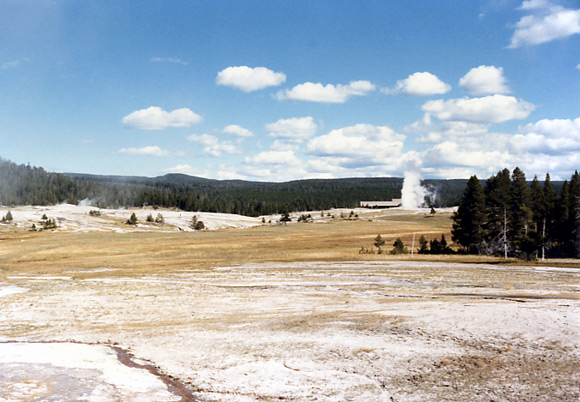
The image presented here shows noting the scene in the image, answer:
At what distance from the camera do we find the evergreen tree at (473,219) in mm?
66375

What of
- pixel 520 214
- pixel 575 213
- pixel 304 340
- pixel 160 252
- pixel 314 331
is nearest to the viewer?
pixel 304 340

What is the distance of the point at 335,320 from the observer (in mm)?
20484

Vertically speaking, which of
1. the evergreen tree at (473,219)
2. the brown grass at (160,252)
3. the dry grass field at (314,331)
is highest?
the evergreen tree at (473,219)

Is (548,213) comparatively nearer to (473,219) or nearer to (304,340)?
(473,219)

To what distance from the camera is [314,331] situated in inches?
730

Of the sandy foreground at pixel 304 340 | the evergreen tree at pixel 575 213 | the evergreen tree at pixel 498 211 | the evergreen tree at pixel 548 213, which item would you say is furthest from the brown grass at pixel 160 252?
the sandy foreground at pixel 304 340

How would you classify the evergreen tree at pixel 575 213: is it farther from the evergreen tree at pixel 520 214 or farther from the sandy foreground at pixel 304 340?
the sandy foreground at pixel 304 340

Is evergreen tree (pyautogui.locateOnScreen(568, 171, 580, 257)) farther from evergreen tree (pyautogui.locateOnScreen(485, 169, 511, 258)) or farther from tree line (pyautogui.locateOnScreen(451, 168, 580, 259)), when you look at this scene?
evergreen tree (pyautogui.locateOnScreen(485, 169, 511, 258))

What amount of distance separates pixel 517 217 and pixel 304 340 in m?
55.7

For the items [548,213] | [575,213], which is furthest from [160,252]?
[575,213]

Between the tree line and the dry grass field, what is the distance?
75.7 ft

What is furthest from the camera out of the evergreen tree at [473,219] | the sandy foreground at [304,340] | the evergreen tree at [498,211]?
the evergreen tree at [473,219]

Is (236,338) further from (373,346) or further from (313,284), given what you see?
(313,284)

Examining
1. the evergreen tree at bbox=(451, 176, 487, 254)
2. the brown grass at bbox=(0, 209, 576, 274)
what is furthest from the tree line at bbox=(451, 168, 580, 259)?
the brown grass at bbox=(0, 209, 576, 274)
